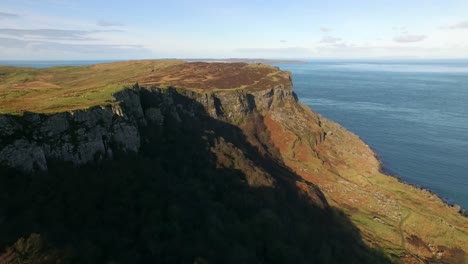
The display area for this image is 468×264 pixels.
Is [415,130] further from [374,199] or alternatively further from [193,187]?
[193,187]

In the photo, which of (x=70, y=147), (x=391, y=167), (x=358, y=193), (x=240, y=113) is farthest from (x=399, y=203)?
(x=70, y=147)

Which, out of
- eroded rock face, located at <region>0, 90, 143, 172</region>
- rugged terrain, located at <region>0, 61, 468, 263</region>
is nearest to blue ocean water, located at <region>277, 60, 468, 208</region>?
rugged terrain, located at <region>0, 61, 468, 263</region>

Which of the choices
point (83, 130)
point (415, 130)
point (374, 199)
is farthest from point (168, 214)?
point (415, 130)

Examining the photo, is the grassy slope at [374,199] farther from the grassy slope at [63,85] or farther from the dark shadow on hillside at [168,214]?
the grassy slope at [63,85]

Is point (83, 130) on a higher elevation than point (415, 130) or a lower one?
higher

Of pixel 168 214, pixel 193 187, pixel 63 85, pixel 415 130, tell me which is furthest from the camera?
pixel 415 130

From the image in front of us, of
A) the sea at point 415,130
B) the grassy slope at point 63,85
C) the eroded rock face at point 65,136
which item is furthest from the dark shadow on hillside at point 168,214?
the sea at point 415,130

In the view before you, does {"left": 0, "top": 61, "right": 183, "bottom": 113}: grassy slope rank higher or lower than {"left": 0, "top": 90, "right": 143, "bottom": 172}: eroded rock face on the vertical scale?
higher

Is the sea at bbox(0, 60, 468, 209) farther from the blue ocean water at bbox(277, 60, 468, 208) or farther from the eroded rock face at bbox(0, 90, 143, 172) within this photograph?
the eroded rock face at bbox(0, 90, 143, 172)
